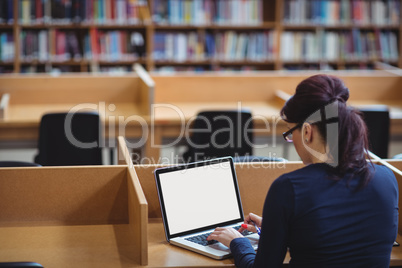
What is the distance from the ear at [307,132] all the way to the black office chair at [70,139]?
74.7 inches

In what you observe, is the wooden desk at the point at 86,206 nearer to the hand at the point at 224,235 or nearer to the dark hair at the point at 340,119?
the hand at the point at 224,235

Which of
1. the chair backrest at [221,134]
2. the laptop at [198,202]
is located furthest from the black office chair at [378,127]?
the laptop at [198,202]

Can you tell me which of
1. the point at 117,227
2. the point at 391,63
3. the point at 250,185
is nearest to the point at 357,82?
the point at 391,63

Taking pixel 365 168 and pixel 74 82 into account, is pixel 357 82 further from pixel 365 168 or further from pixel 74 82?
pixel 365 168

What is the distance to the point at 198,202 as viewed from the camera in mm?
2010

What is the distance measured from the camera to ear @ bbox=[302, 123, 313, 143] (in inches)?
61.7

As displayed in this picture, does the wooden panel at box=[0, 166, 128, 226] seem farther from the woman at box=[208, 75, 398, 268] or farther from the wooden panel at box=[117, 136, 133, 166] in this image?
the woman at box=[208, 75, 398, 268]

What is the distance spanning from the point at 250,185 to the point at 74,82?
2.34m

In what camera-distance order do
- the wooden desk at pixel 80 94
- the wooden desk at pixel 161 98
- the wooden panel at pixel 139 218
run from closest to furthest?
the wooden panel at pixel 139 218
the wooden desk at pixel 161 98
the wooden desk at pixel 80 94

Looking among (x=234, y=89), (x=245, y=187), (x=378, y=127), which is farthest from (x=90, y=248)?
(x=234, y=89)

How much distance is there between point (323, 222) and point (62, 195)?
106 centimetres

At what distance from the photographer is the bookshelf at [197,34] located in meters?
5.79

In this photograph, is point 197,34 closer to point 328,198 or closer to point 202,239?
point 202,239

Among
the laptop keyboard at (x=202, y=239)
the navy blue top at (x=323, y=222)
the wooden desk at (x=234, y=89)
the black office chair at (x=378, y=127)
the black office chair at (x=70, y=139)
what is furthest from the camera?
the wooden desk at (x=234, y=89)
